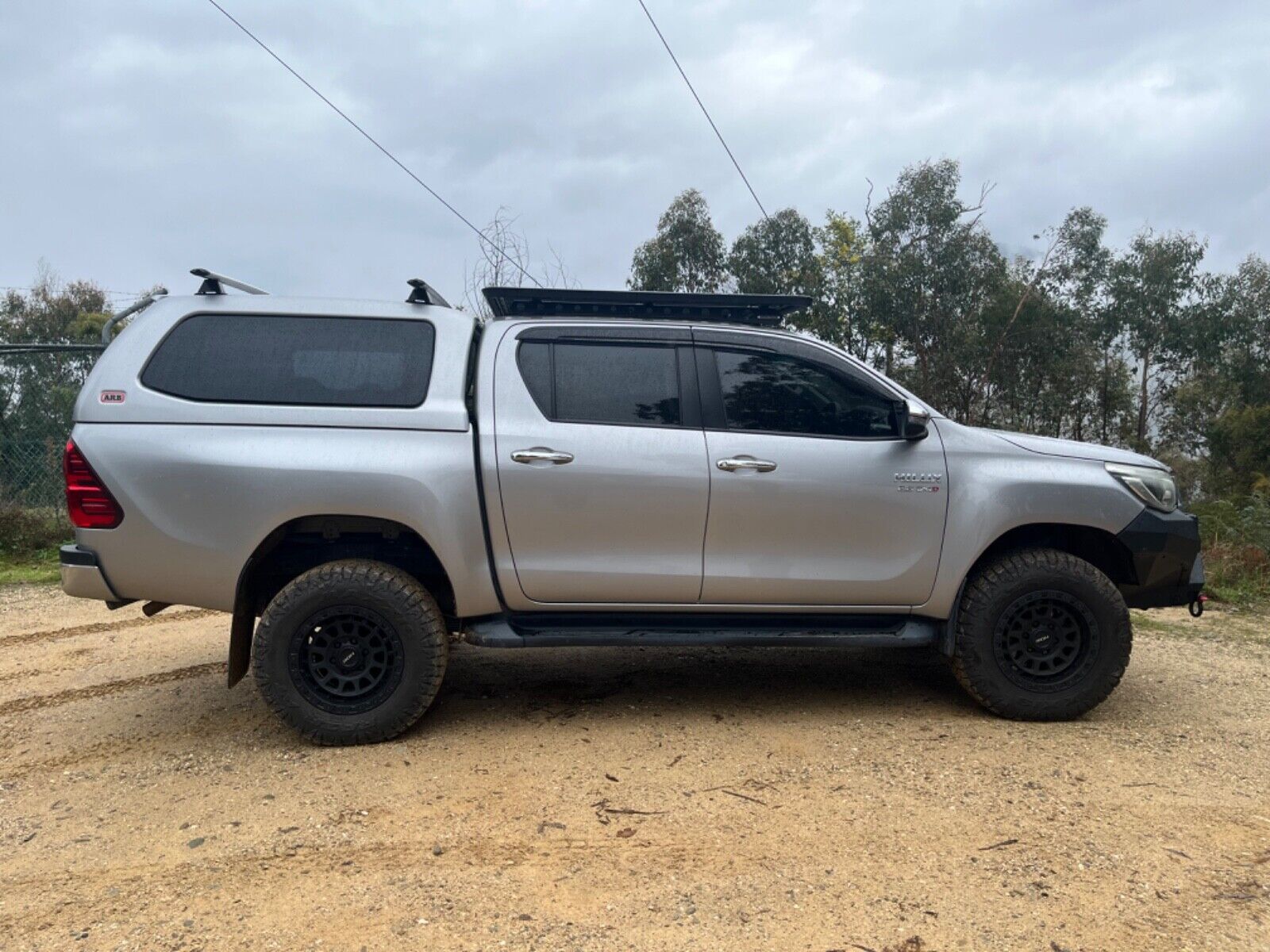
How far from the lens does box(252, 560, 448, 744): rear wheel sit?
3.79m

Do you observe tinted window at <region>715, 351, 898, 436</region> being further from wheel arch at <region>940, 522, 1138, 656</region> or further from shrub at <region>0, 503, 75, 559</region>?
shrub at <region>0, 503, 75, 559</region>

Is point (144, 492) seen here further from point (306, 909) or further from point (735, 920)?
point (735, 920)

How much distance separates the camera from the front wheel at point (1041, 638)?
4094 millimetres

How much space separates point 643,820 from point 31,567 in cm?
788

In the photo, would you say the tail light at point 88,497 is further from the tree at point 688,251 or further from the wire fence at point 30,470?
the tree at point 688,251

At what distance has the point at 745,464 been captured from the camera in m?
4.02

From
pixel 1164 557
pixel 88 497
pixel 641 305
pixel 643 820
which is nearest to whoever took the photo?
pixel 643 820

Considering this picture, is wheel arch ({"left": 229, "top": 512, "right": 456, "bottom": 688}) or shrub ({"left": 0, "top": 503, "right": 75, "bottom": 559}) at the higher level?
wheel arch ({"left": 229, "top": 512, "right": 456, "bottom": 688})

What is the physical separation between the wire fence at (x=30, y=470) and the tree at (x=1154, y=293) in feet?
64.5

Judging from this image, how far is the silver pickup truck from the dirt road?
430mm

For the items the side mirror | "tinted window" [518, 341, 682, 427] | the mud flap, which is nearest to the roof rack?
"tinted window" [518, 341, 682, 427]

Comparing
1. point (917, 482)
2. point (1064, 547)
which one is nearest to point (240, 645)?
point (917, 482)

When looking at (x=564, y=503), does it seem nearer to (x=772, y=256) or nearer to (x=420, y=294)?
(x=420, y=294)

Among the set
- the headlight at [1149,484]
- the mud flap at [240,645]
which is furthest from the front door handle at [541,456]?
the headlight at [1149,484]
